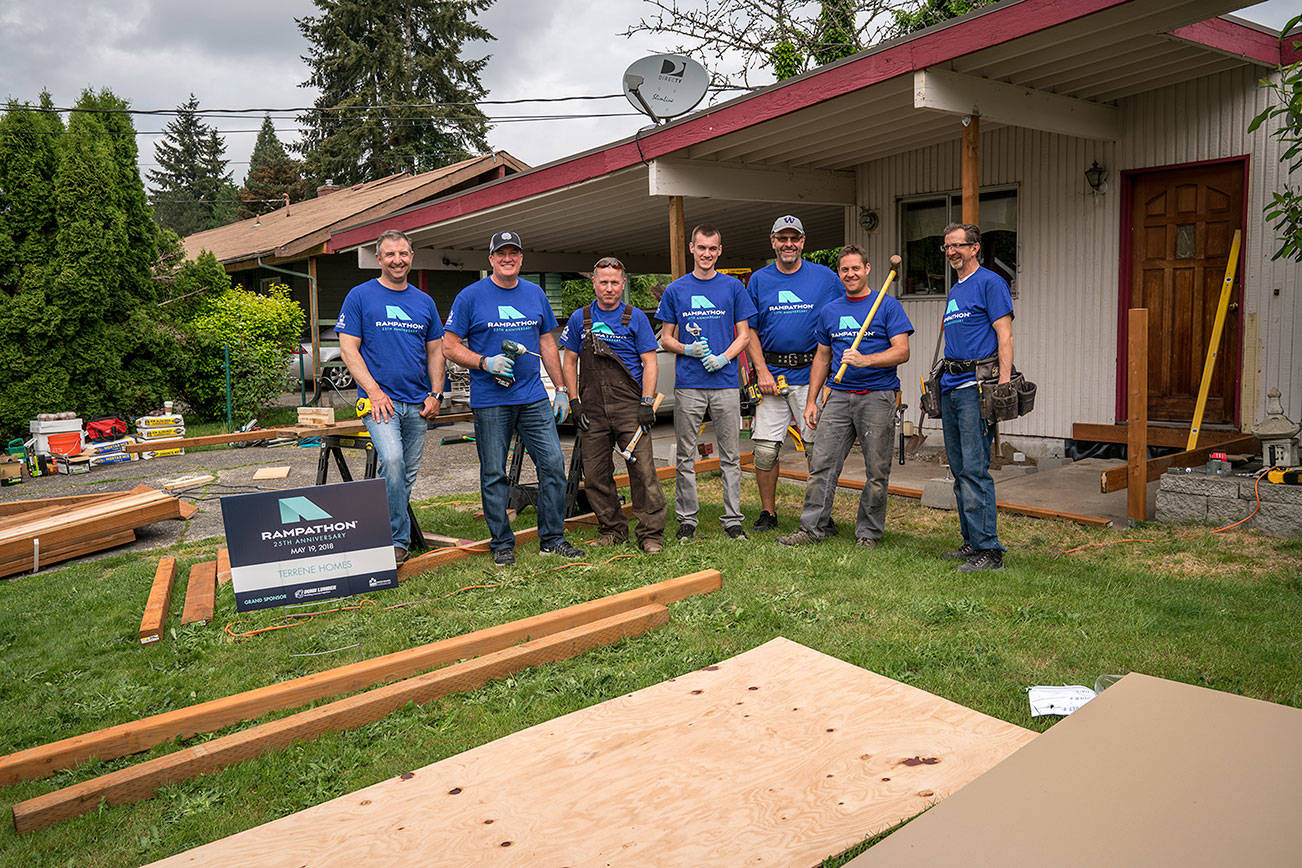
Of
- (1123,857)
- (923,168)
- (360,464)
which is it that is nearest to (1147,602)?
(1123,857)

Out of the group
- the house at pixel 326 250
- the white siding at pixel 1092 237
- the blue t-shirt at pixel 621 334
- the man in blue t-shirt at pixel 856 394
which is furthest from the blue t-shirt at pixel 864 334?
the house at pixel 326 250

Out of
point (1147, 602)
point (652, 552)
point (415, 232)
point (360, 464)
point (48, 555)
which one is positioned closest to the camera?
point (1147, 602)

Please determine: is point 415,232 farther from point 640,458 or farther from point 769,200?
point 640,458

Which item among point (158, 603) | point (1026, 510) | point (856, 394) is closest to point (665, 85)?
point (856, 394)

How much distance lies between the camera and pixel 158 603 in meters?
4.82

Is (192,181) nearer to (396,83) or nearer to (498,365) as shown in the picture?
(396,83)

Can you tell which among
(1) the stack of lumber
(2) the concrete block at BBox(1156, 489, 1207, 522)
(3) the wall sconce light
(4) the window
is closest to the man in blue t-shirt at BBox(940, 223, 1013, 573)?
(2) the concrete block at BBox(1156, 489, 1207, 522)

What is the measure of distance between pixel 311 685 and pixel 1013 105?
662 cm

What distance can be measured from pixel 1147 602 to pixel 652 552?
2777mm

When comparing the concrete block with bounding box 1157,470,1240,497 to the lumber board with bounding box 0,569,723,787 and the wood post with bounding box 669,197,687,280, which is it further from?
the wood post with bounding box 669,197,687,280

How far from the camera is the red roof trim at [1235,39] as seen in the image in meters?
6.34

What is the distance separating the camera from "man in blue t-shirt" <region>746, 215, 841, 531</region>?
6008mm

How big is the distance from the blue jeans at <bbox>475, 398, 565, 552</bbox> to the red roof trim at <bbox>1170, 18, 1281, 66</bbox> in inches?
201

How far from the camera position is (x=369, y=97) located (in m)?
37.8
